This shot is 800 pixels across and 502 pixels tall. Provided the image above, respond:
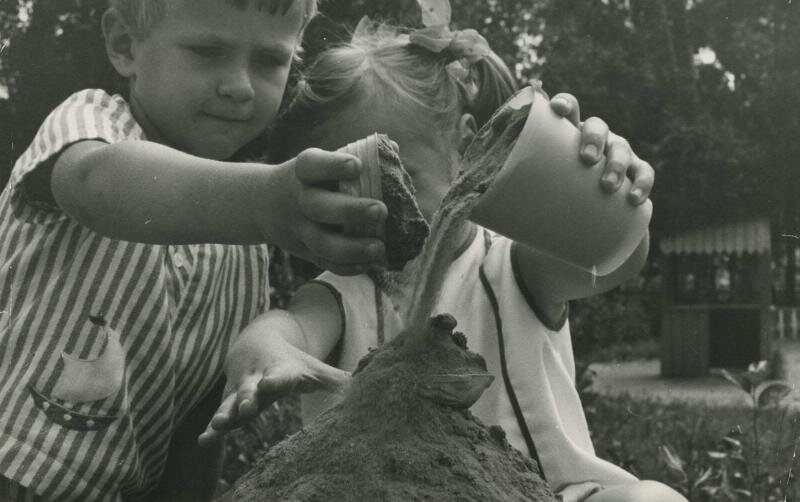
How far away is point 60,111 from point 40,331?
471mm

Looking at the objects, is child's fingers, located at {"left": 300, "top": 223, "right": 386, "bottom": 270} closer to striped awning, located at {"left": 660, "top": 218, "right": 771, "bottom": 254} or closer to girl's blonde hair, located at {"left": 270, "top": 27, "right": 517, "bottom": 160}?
girl's blonde hair, located at {"left": 270, "top": 27, "right": 517, "bottom": 160}

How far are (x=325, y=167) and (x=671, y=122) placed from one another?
316 inches

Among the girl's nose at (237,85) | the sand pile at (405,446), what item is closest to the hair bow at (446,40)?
the girl's nose at (237,85)

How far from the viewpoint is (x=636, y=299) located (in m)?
13.9

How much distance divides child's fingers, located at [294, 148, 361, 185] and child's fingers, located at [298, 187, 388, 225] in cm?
2

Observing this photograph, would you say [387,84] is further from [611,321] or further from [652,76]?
[611,321]

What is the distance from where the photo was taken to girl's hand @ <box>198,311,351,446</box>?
1.51 metres

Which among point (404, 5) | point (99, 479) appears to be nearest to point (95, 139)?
point (99, 479)

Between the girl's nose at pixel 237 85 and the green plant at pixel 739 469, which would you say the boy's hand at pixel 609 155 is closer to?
the girl's nose at pixel 237 85

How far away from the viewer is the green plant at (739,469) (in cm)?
312

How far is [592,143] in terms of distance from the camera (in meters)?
1.66

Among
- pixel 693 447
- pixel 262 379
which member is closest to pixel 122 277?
pixel 262 379

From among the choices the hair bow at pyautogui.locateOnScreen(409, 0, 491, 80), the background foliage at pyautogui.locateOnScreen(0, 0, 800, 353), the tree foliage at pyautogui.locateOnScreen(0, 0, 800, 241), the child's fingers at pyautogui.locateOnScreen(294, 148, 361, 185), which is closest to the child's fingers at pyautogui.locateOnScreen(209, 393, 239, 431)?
the child's fingers at pyautogui.locateOnScreen(294, 148, 361, 185)

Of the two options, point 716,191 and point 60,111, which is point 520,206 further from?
point 716,191
